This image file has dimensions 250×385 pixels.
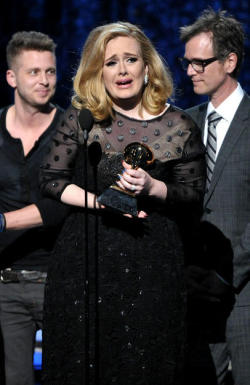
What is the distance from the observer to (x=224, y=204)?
10.1ft

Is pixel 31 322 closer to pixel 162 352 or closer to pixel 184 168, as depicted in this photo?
pixel 162 352

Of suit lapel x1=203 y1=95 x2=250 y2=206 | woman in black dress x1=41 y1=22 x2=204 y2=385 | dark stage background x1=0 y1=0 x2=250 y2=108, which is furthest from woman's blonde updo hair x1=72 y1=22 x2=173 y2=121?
dark stage background x1=0 y1=0 x2=250 y2=108

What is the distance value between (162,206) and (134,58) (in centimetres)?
57

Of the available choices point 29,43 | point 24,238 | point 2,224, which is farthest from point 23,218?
point 29,43

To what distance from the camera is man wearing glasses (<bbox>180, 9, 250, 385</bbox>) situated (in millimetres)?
3066

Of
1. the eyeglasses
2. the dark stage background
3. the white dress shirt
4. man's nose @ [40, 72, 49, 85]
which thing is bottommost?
the white dress shirt

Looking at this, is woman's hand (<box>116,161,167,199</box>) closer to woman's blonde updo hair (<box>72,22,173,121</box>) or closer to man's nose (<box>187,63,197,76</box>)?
woman's blonde updo hair (<box>72,22,173,121</box>)

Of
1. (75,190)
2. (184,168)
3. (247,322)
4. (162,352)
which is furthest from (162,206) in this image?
(247,322)

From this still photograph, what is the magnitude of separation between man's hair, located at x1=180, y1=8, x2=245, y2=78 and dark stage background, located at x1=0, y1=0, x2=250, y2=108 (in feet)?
4.34

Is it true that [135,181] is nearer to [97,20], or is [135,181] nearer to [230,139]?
[230,139]

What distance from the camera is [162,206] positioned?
269 cm

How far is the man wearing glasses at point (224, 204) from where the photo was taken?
10.1 feet

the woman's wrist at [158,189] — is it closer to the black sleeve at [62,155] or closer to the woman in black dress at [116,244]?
the woman in black dress at [116,244]

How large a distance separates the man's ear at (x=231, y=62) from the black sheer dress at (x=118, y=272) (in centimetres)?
72
